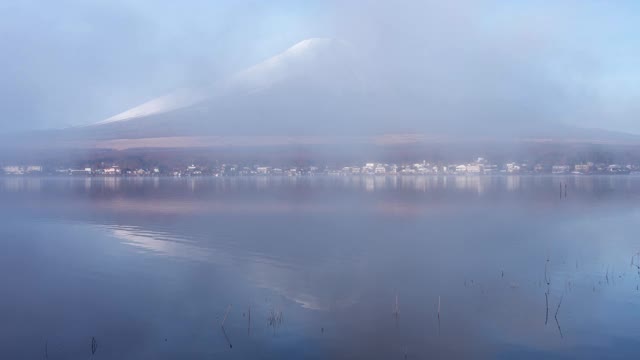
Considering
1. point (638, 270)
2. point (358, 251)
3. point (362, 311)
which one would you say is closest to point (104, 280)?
point (362, 311)

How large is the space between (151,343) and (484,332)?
359cm

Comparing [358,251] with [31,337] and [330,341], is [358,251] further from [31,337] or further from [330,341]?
[31,337]

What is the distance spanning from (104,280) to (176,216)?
37.1 feet

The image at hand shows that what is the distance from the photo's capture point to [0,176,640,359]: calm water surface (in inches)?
268

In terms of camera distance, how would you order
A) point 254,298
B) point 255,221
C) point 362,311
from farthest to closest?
point 255,221
point 254,298
point 362,311

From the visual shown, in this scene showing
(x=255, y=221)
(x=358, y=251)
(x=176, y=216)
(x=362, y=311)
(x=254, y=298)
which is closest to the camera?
(x=362, y=311)

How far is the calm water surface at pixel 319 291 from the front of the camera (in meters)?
6.81

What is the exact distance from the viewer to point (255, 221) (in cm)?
1988

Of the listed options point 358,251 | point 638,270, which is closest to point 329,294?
point 358,251

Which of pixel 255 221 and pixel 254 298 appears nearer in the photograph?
pixel 254 298

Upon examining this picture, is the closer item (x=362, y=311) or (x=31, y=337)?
(x=31, y=337)

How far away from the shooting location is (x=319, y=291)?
9.27 m

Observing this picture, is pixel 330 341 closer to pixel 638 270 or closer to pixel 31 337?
pixel 31 337

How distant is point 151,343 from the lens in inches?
269
